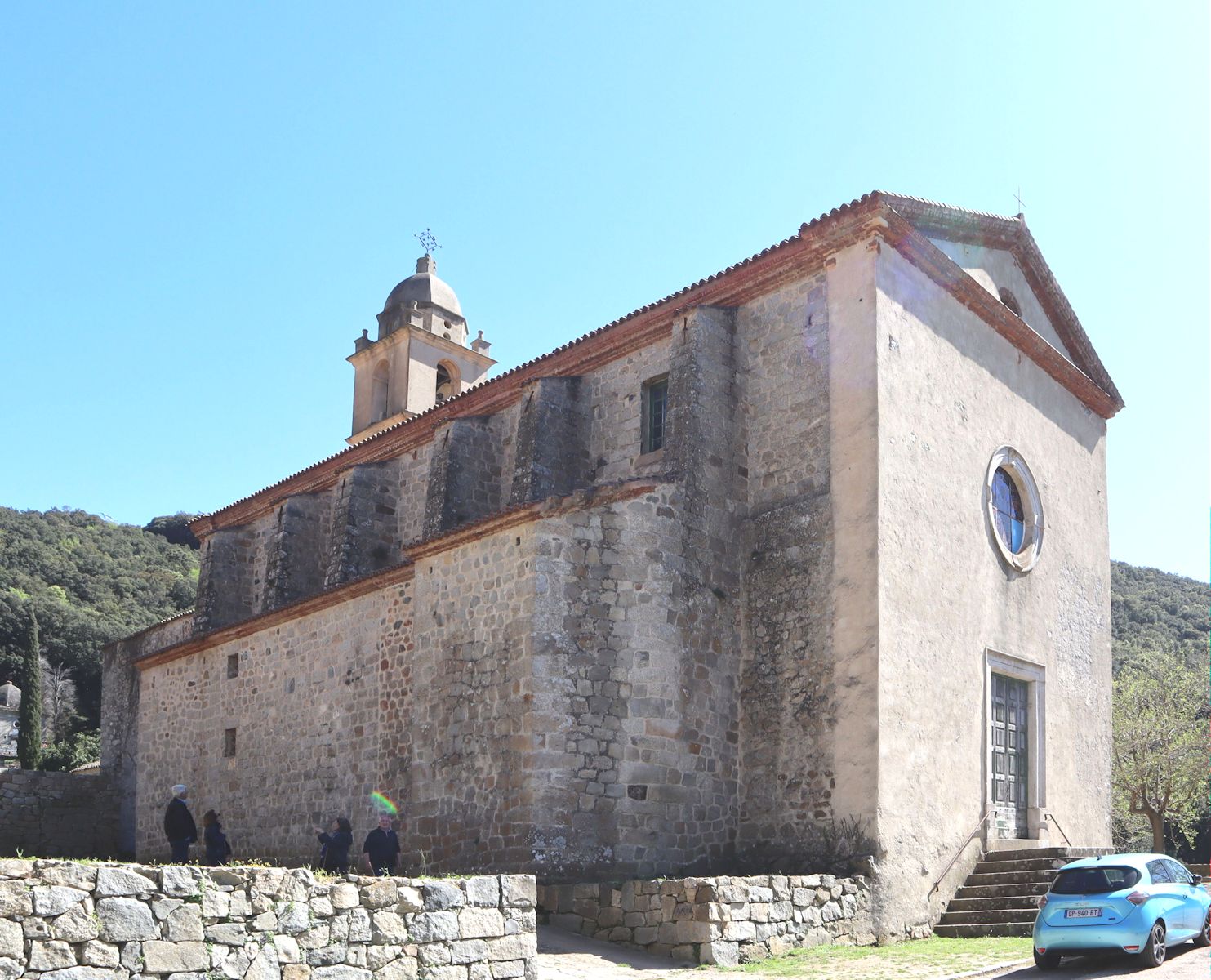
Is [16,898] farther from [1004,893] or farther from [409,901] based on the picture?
[1004,893]

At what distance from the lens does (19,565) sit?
186 feet

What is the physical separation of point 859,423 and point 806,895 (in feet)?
19.5

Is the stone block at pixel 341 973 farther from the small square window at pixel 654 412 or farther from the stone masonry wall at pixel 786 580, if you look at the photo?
the small square window at pixel 654 412

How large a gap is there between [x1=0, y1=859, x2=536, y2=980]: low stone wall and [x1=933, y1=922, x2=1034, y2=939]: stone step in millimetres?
6611

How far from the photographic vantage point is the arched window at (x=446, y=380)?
106 ft

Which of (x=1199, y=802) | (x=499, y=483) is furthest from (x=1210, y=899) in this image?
(x=1199, y=802)

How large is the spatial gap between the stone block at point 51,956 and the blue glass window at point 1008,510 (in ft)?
46.8

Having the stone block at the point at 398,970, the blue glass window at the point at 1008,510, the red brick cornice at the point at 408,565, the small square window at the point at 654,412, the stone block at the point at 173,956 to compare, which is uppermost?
the small square window at the point at 654,412

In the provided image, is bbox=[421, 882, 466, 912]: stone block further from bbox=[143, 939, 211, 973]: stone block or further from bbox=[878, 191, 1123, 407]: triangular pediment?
bbox=[878, 191, 1123, 407]: triangular pediment

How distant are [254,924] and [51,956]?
149cm

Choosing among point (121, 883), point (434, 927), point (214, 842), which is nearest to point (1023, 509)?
point (434, 927)

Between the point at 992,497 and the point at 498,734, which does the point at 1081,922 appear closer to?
the point at 498,734

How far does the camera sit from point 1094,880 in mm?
11727

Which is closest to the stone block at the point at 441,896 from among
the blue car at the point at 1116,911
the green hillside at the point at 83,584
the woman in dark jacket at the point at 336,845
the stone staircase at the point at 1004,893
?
the woman in dark jacket at the point at 336,845
